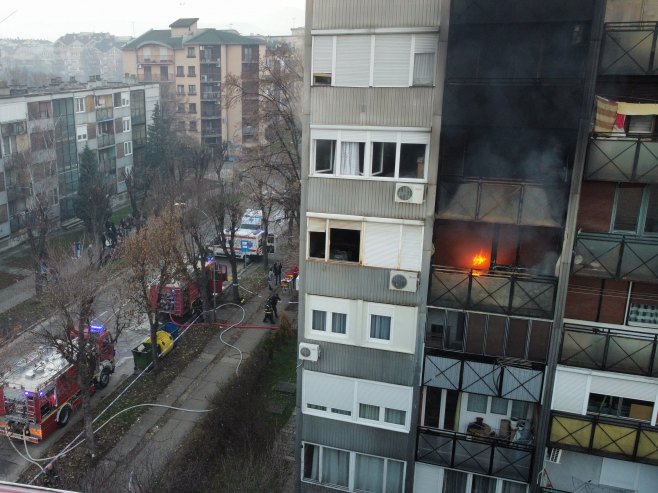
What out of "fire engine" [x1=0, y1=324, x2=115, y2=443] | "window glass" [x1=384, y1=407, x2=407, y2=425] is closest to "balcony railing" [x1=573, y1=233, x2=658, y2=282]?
"window glass" [x1=384, y1=407, x2=407, y2=425]

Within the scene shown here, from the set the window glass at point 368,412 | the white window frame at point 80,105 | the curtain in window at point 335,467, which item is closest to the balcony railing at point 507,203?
the window glass at point 368,412

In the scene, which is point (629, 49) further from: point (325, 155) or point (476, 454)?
point (476, 454)

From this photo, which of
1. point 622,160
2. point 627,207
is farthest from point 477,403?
point 622,160

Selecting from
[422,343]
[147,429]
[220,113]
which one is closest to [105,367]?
[147,429]

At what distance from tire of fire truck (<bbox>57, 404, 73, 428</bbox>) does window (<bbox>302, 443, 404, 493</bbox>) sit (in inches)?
310

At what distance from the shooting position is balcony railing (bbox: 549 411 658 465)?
33.7 feet

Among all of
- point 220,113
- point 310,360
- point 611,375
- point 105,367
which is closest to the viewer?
point 611,375

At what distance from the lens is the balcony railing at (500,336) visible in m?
10.6

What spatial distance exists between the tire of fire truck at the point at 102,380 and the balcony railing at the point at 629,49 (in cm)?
1610

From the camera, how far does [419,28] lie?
31.8ft

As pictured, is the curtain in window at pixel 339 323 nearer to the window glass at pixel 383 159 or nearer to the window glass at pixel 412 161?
the window glass at pixel 383 159

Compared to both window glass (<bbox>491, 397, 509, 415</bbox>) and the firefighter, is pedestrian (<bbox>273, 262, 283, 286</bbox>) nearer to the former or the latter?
the firefighter

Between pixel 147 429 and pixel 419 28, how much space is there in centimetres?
1268

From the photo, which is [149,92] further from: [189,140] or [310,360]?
[310,360]
